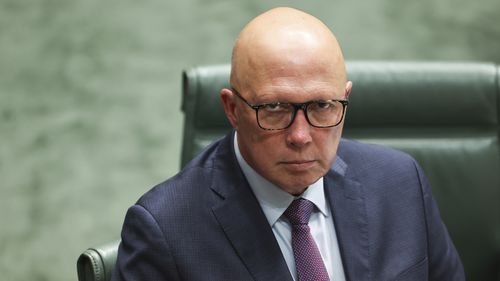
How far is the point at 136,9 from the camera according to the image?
112 inches

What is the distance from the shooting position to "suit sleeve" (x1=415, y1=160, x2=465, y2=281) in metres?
1.56

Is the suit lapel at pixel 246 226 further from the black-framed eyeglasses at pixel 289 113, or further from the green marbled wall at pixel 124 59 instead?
the green marbled wall at pixel 124 59

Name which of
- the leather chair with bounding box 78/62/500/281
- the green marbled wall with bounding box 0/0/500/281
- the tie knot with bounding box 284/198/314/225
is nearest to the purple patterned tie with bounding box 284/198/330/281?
the tie knot with bounding box 284/198/314/225

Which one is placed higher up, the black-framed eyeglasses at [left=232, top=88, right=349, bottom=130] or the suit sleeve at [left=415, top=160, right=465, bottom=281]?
the black-framed eyeglasses at [left=232, top=88, right=349, bottom=130]

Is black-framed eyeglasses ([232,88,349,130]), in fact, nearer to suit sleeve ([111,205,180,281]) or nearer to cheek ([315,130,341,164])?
cheek ([315,130,341,164])

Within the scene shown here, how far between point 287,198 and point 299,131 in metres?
0.18

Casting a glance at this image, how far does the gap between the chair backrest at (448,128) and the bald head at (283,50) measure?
55 centimetres

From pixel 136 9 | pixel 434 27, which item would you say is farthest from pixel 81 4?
pixel 434 27

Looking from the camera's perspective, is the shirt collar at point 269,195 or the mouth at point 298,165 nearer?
the mouth at point 298,165

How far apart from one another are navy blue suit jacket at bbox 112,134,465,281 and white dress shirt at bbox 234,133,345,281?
2cm

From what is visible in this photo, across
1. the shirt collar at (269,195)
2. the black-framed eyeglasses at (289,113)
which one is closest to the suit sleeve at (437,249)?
the shirt collar at (269,195)

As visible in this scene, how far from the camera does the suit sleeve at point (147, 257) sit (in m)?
1.36

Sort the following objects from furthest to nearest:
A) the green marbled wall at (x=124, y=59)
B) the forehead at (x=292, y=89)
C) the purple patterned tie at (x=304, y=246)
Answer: the green marbled wall at (x=124, y=59) → the purple patterned tie at (x=304, y=246) → the forehead at (x=292, y=89)

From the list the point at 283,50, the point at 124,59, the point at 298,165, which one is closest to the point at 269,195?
the point at 298,165
